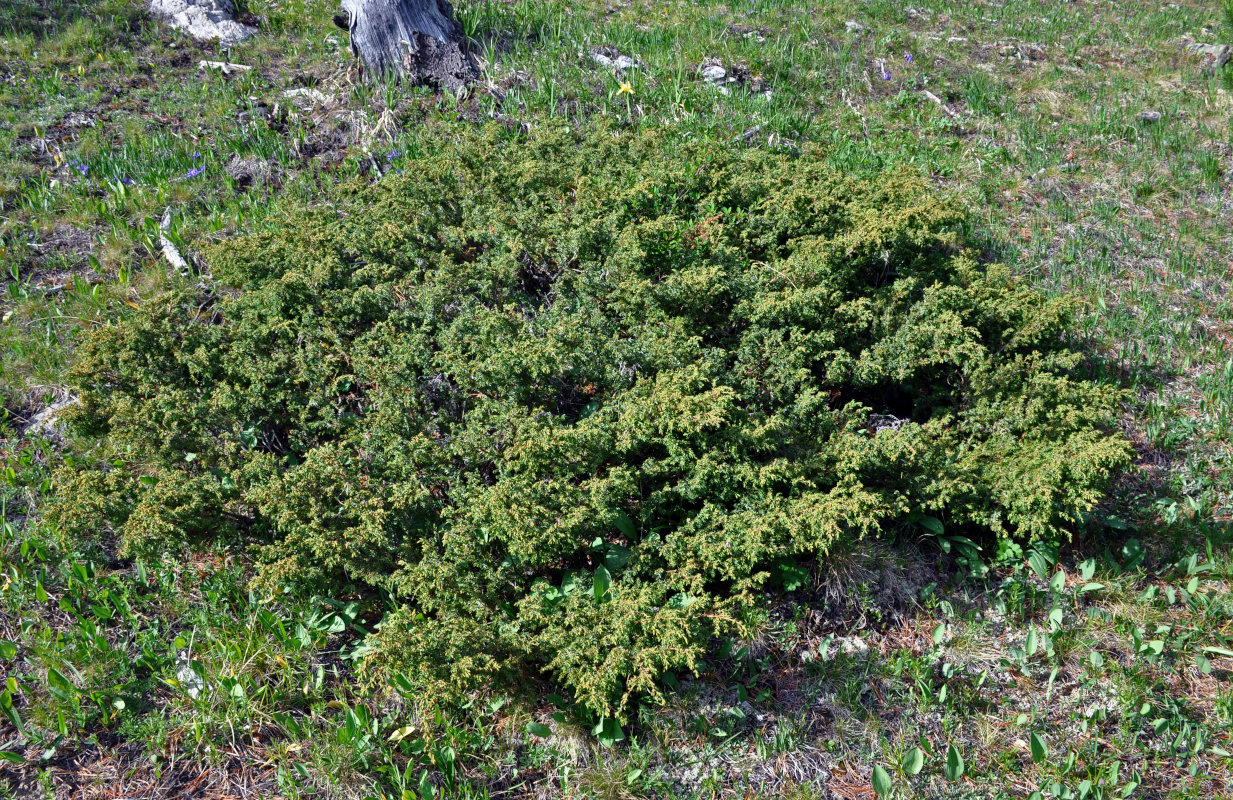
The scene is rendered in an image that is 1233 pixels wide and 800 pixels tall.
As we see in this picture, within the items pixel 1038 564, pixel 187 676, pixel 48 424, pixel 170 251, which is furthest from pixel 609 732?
pixel 170 251

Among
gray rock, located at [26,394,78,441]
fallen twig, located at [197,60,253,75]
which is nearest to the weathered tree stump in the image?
fallen twig, located at [197,60,253,75]

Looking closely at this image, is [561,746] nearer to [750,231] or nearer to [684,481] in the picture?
[684,481]

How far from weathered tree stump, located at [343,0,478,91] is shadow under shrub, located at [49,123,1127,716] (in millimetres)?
2200

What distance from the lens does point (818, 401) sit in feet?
12.1

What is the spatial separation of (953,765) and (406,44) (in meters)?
6.45

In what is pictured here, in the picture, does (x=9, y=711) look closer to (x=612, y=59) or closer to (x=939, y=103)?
(x=612, y=59)

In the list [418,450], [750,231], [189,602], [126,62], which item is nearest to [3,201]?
[126,62]

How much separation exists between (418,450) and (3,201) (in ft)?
13.5

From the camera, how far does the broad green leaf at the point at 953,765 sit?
2929 millimetres

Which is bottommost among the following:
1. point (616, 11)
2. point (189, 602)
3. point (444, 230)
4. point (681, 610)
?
point (189, 602)

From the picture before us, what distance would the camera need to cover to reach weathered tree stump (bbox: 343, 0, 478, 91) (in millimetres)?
6594

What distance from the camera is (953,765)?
294 centimetres

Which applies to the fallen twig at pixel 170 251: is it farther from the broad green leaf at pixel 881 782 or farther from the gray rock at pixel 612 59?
the broad green leaf at pixel 881 782

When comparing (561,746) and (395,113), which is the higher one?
(395,113)
